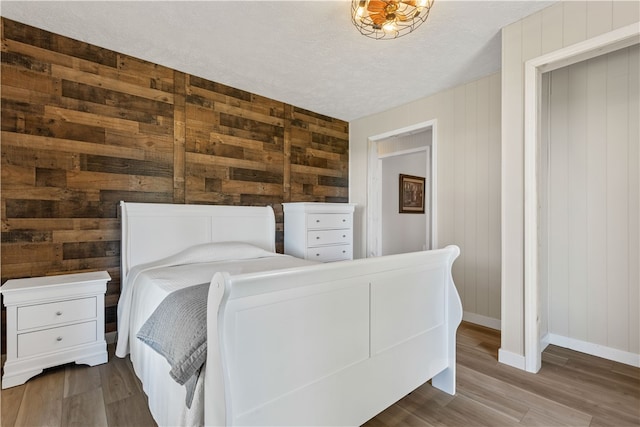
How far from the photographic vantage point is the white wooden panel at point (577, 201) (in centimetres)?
242

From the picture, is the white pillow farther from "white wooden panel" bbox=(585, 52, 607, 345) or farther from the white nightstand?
"white wooden panel" bbox=(585, 52, 607, 345)

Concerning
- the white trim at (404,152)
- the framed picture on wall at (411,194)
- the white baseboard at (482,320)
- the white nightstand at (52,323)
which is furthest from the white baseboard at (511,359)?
the framed picture on wall at (411,194)

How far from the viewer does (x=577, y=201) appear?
246 cm

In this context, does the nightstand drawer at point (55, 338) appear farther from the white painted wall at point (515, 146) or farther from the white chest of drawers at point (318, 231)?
the white painted wall at point (515, 146)

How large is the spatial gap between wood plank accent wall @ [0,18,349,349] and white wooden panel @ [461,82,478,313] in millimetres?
2180

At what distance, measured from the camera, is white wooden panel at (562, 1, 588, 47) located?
1862mm

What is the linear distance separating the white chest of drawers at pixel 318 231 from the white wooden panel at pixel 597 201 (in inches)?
88.0

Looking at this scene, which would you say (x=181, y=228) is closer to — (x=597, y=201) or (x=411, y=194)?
(x=597, y=201)

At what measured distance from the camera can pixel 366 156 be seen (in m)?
4.16

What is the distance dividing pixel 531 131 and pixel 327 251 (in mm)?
2241

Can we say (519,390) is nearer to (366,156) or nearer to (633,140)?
(633,140)

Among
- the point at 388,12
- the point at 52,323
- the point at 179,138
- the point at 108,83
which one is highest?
the point at 388,12

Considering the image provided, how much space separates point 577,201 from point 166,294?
120 inches

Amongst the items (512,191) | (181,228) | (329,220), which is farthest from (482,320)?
(181,228)
